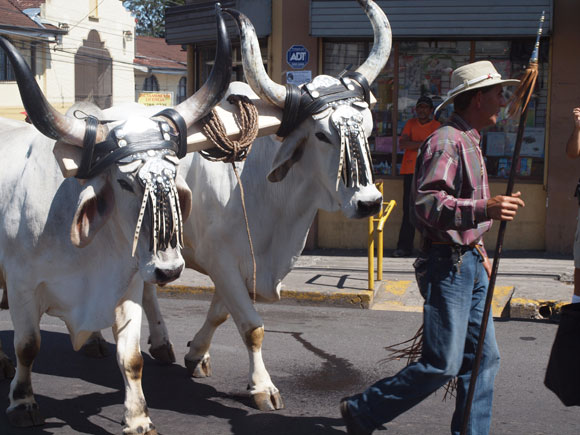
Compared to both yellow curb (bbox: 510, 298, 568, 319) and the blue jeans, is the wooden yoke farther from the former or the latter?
yellow curb (bbox: 510, 298, 568, 319)

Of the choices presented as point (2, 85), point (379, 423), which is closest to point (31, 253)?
point (379, 423)

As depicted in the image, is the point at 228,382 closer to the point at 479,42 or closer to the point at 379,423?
the point at 379,423

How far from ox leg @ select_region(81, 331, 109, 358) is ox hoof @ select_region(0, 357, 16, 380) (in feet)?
2.31

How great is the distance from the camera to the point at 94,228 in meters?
4.42

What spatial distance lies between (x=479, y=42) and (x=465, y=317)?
7.72 m

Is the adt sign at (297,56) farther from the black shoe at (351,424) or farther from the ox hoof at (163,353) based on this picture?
the black shoe at (351,424)

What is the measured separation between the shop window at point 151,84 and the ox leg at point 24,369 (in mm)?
39553

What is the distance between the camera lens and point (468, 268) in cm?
410

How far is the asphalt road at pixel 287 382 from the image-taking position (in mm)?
5082

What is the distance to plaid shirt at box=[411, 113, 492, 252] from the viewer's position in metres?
3.88

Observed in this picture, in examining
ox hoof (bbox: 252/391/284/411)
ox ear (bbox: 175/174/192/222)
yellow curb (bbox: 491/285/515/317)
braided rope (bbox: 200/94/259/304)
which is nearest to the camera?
ox ear (bbox: 175/174/192/222)

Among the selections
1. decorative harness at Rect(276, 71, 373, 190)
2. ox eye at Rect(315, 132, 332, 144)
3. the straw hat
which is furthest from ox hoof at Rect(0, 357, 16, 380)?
the straw hat

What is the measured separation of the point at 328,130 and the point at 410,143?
5752mm

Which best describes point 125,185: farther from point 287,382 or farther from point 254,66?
point 287,382
